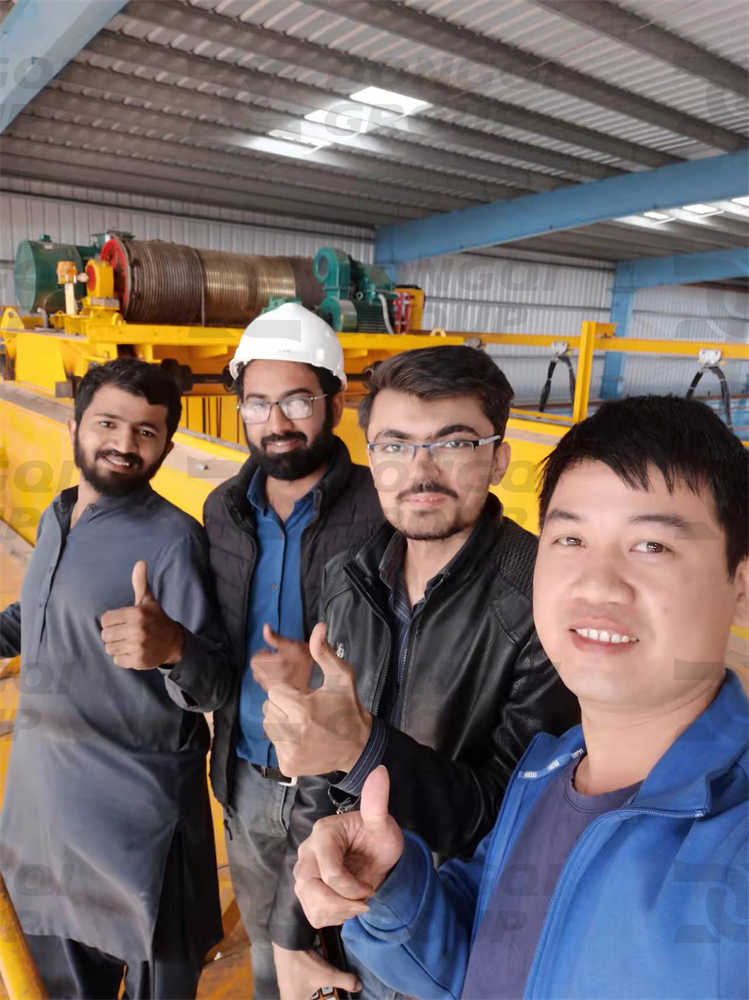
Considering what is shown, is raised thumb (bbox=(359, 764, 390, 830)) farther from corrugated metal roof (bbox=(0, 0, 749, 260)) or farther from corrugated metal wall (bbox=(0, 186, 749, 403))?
corrugated metal wall (bbox=(0, 186, 749, 403))

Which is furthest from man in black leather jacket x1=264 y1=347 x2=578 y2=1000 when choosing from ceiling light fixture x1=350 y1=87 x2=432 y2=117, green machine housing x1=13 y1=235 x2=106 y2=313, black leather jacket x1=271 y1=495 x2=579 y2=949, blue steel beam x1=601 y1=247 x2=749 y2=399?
blue steel beam x1=601 y1=247 x2=749 y2=399

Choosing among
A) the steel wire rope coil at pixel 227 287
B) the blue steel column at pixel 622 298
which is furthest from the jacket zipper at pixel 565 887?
the blue steel column at pixel 622 298

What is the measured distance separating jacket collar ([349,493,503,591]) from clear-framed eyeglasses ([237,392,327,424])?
16.7 inches

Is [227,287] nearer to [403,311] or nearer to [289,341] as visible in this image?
[403,311]

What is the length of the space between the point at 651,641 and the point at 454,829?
0.51m

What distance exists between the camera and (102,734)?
1.35 m

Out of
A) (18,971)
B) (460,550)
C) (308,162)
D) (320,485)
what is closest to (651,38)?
(320,485)

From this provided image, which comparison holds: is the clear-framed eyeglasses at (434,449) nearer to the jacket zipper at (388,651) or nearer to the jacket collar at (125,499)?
the jacket zipper at (388,651)

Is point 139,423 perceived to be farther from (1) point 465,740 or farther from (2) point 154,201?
(2) point 154,201

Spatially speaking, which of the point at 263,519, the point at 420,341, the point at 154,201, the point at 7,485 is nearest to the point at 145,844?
the point at 263,519

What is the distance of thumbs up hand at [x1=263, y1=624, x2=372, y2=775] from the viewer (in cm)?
83

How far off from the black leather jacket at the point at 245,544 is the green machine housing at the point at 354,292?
3785 mm

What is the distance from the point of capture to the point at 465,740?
104cm

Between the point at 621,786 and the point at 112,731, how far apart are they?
1.08 meters
